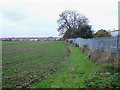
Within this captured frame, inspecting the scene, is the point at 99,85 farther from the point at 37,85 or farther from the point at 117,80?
the point at 37,85

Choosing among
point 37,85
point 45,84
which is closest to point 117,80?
point 45,84

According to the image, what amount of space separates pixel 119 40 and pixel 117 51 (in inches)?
35.9

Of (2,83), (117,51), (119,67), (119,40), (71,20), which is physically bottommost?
(2,83)

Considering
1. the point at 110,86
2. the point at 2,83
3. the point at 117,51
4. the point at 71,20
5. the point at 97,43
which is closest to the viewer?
the point at 110,86

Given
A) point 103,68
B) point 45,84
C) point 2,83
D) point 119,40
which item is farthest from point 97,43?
point 2,83

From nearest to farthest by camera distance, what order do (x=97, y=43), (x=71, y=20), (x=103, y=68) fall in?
(x=103, y=68) → (x=97, y=43) → (x=71, y=20)

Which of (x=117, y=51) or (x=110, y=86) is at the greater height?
(x=117, y=51)

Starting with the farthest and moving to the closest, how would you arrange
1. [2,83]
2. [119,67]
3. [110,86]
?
[119,67], [2,83], [110,86]

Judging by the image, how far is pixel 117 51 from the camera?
732cm

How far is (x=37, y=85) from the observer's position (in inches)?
160

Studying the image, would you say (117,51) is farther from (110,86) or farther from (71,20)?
(71,20)

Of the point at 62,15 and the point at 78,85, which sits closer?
the point at 78,85

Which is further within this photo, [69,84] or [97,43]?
[97,43]

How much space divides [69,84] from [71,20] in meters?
47.1
